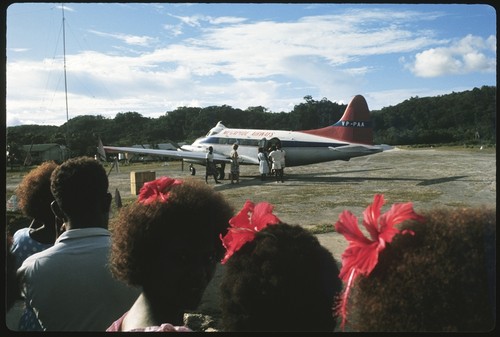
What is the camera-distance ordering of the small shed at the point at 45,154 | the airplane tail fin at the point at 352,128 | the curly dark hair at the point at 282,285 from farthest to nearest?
the airplane tail fin at the point at 352,128
the small shed at the point at 45,154
the curly dark hair at the point at 282,285

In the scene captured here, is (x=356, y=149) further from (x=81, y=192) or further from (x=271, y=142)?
(x=81, y=192)

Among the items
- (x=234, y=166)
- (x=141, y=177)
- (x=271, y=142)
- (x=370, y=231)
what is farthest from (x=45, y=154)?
(x=271, y=142)

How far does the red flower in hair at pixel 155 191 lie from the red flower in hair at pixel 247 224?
32 cm

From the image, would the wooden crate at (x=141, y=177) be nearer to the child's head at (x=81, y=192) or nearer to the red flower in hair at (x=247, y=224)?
the child's head at (x=81, y=192)

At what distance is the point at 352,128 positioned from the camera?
16.1 meters

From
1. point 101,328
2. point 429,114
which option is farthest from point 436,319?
point 429,114

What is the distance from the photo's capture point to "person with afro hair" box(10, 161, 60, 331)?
7.17 ft

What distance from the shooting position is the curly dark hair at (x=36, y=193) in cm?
240

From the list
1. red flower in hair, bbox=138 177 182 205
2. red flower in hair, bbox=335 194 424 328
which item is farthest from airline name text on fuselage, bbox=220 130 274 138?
red flower in hair, bbox=335 194 424 328

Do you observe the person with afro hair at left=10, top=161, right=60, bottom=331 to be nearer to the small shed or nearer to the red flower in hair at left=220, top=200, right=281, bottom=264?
the small shed

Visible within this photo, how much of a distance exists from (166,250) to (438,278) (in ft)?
2.53

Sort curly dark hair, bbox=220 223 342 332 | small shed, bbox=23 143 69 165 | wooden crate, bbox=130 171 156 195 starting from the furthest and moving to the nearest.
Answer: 1. wooden crate, bbox=130 171 156 195
2. small shed, bbox=23 143 69 165
3. curly dark hair, bbox=220 223 342 332

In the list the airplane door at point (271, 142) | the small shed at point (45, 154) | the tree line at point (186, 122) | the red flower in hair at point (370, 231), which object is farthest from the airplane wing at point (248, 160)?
the red flower in hair at point (370, 231)

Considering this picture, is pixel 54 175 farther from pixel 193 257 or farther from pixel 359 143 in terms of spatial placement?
pixel 359 143
